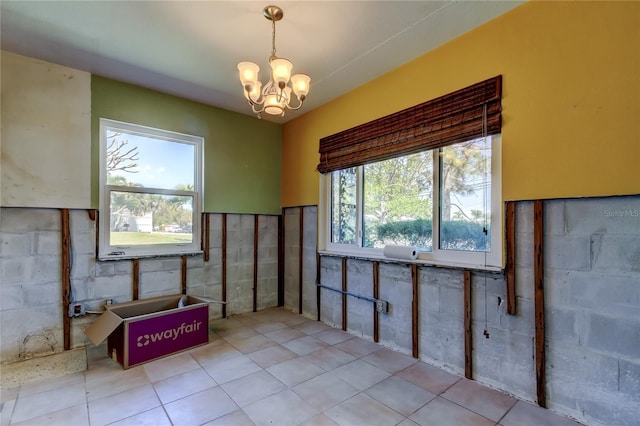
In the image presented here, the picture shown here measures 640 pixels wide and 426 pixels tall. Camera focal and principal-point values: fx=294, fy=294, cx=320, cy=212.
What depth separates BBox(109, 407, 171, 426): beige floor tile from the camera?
1.86 meters

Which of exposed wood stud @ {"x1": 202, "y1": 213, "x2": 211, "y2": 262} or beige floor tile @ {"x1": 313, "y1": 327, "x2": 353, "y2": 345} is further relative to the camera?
exposed wood stud @ {"x1": 202, "y1": 213, "x2": 211, "y2": 262}

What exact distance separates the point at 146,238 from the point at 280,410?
2487mm

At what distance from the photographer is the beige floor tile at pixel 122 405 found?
1.92 meters

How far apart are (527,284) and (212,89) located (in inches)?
142

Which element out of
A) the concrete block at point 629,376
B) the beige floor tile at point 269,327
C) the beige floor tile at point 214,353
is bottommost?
the beige floor tile at point 269,327

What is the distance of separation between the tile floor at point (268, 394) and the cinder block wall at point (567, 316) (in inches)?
7.3

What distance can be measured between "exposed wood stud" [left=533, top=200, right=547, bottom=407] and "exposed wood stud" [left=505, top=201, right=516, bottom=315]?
0.44 feet

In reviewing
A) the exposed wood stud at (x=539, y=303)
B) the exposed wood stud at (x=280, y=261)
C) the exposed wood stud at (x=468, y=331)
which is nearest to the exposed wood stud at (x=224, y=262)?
the exposed wood stud at (x=280, y=261)

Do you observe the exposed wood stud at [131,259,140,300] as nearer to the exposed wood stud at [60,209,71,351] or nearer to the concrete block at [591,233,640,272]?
the exposed wood stud at [60,209,71,351]

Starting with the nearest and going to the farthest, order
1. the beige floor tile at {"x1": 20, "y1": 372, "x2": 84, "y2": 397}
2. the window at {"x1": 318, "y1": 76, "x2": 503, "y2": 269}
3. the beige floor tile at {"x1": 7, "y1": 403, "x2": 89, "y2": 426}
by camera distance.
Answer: the beige floor tile at {"x1": 7, "y1": 403, "x2": 89, "y2": 426}, the beige floor tile at {"x1": 20, "y1": 372, "x2": 84, "y2": 397}, the window at {"x1": 318, "y1": 76, "x2": 503, "y2": 269}

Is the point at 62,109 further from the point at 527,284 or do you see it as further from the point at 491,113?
the point at 527,284

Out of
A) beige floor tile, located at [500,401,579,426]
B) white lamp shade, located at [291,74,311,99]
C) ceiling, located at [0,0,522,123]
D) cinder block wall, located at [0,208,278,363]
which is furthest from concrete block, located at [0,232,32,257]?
beige floor tile, located at [500,401,579,426]

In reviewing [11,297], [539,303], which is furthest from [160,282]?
[539,303]

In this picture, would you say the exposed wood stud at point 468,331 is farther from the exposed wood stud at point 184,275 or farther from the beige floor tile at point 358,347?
the exposed wood stud at point 184,275
